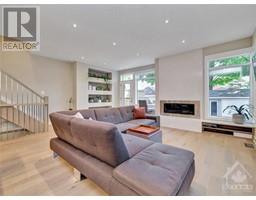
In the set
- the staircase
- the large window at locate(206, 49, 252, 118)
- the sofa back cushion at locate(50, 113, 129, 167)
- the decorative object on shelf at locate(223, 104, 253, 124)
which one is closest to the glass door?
the large window at locate(206, 49, 252, 118)

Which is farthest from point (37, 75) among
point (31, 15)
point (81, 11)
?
point (81, 11)

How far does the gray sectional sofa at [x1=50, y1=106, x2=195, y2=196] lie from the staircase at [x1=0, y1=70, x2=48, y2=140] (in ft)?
8.92

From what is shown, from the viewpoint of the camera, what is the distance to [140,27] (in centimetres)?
320

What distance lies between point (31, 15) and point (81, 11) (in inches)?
41.1

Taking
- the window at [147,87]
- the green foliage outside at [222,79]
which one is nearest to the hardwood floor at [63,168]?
the green foliage outside at [222,79]

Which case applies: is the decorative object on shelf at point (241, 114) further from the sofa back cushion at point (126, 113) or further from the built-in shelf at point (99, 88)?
the built-in shelf at point (99, 88)

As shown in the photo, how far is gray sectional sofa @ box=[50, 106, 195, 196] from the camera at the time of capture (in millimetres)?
1192

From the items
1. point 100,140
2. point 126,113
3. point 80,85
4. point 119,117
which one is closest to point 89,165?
point 100,140

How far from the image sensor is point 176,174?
4.15 ft

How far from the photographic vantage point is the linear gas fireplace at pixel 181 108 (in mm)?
4664

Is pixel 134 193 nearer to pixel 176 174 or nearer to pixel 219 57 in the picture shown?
pixel 176 174

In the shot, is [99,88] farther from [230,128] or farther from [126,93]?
[230,128]

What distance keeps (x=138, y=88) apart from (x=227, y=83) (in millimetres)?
4050
